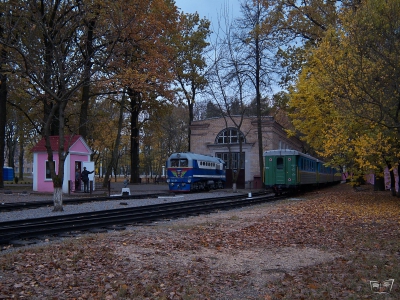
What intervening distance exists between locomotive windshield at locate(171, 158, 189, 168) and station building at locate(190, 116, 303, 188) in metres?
11.2

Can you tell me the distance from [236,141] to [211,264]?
37829 millimetres

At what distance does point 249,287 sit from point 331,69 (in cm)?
1030

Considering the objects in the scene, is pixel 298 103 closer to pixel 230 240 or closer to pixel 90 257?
pixel 230 240

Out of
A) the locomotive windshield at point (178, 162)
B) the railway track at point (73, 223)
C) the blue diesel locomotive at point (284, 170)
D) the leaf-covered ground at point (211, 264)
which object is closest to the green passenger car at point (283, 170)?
the blue diesel locomotive at point (284, 170)

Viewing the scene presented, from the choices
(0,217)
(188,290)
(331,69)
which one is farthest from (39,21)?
(188,290)

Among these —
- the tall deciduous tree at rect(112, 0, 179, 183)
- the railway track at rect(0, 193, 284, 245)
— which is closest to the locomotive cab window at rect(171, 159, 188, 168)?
the tall deciduous tree at rect(112, 0, 179, 183)

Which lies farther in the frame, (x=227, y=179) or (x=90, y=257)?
(x=227, y=179)

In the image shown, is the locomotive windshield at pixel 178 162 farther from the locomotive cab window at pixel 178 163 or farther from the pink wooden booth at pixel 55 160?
the pink wooden booth at pixel 55 160

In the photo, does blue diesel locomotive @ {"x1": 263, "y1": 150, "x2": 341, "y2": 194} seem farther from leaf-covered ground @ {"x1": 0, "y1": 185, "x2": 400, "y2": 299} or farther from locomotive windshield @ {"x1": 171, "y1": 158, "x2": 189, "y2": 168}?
leaf-covered ground @ {"x1": 0, "y1": 185, "x2": 400, "y2": 299}

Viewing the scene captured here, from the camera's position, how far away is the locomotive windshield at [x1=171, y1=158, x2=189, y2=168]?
32375 millimetres

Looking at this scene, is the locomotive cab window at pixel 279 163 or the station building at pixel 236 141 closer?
the locomotive cab window at pixel 279 163

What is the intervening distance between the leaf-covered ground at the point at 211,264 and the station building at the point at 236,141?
102ft

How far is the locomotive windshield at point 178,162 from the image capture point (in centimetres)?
3238

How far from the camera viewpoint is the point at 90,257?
8.14m
